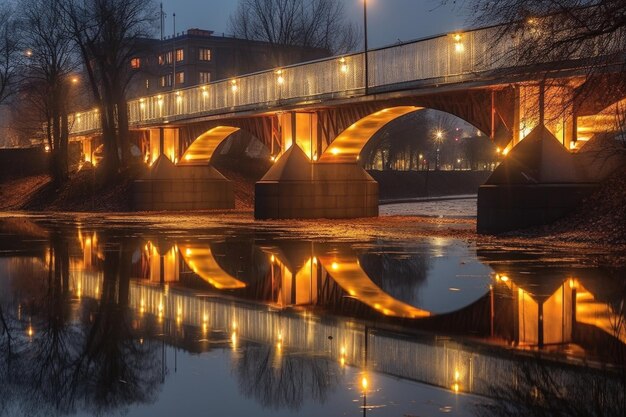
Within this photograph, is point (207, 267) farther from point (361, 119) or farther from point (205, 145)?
point (205, 145)

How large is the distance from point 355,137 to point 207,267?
27.6 meters

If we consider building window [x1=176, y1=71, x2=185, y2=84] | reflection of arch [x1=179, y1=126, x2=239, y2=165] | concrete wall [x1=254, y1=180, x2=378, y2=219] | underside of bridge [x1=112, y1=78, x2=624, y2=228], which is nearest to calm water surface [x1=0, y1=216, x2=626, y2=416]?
underside of bridge [x1=112, y1=78, x2=624, y2=228]

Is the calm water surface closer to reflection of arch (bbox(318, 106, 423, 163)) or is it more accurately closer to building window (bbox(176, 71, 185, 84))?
reflection of arch (bbox(318, 106, 423, 163))

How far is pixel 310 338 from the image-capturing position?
10578mm

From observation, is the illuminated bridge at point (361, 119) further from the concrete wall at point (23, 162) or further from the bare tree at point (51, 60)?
the concrete wall at point (23, 162)

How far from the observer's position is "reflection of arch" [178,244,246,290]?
16.1m

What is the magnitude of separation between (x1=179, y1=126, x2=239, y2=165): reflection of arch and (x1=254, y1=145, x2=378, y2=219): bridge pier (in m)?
11.4

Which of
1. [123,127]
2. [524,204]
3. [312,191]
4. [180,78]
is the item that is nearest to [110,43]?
[123,127]

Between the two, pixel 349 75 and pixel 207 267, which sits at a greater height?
pixel 349 75

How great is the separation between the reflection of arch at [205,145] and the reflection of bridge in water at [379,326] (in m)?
42.1

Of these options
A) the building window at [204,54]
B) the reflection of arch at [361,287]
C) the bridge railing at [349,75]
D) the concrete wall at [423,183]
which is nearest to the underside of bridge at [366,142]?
the bridge railing at [349,75]

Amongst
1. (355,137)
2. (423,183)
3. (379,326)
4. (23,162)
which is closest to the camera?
(379,326)

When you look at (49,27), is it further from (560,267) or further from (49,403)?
(49,403)

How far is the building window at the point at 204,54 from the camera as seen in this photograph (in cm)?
14200
